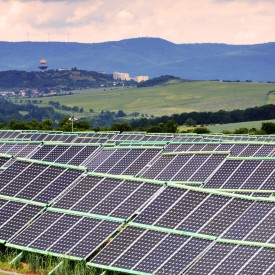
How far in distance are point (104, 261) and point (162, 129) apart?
9365 cm

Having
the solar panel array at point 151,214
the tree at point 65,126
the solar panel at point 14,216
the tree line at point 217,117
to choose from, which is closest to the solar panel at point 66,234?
the solar panel array at point 151,214

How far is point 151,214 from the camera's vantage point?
29719 mm

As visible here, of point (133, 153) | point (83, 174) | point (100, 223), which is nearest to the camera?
point (100, 223)

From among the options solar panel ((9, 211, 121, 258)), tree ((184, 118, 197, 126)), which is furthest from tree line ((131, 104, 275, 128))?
solar panel ((9, 211, 121, 258))

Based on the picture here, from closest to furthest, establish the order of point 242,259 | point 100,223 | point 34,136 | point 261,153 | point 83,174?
point 242,259
point 100,223
point 83,174
point 261,153
point 34,136

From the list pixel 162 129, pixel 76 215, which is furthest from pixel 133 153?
pixel 162 129

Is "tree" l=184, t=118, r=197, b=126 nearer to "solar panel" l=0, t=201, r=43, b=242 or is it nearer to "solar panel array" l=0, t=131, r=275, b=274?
"solar panel array" l=0, t=131, r=275, b=274

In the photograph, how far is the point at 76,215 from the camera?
31.1 metres

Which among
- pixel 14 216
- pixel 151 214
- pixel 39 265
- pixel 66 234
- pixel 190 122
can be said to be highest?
pixel 151 214

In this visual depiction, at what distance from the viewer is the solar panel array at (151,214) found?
2703 centimetres

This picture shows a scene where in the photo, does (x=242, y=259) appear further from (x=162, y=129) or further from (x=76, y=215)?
(x=162, y=129)

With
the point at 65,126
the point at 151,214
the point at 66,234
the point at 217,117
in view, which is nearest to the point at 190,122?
the point at 217,117

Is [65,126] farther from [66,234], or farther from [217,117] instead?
[66,234]

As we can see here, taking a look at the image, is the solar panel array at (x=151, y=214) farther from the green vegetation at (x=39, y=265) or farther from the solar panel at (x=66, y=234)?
the green vegetation at (x=39, y=265)
